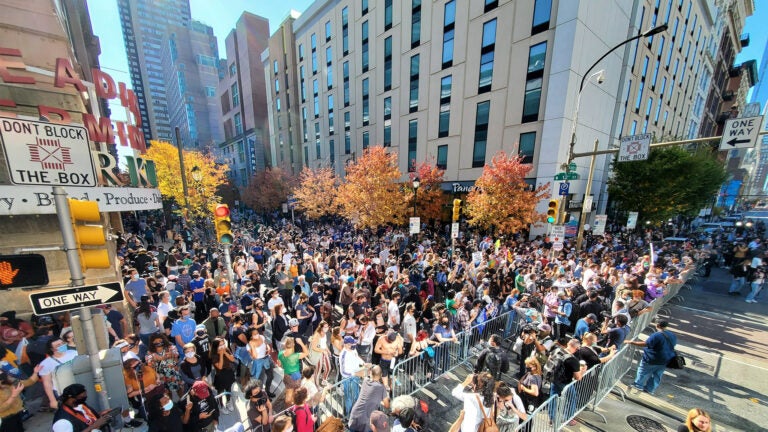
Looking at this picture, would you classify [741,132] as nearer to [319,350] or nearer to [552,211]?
[552,211]

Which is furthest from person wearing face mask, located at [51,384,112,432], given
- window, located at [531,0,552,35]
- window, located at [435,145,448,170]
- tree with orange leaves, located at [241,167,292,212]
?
A: tree with orange leaves, located at [241,167,292,212]

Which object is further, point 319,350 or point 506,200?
point 506,200

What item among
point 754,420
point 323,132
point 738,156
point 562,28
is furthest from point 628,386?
point 738,156

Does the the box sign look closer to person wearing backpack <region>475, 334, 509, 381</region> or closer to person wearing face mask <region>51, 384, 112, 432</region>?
person wearing face mask <region>51, 384, 112, 432</region>

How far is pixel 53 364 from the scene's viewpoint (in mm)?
4414

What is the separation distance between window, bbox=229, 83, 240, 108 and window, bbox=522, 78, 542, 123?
5725 centimetres

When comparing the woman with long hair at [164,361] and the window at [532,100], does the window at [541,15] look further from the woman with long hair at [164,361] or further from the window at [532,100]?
the woman with long hair at [164,361]

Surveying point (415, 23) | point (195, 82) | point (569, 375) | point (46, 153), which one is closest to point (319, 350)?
point (569, 375)

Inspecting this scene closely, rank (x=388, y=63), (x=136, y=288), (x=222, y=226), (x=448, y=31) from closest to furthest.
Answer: (x=222, y=226), (x=136, y=288), (x=448, y=31), (x=388, y=63)

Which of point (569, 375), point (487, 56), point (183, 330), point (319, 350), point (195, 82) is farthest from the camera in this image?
point (195, 82)

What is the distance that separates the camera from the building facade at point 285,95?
4391 cm

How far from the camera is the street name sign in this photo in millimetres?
2676

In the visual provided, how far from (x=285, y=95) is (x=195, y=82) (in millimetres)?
54924

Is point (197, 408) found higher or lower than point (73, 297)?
lower
